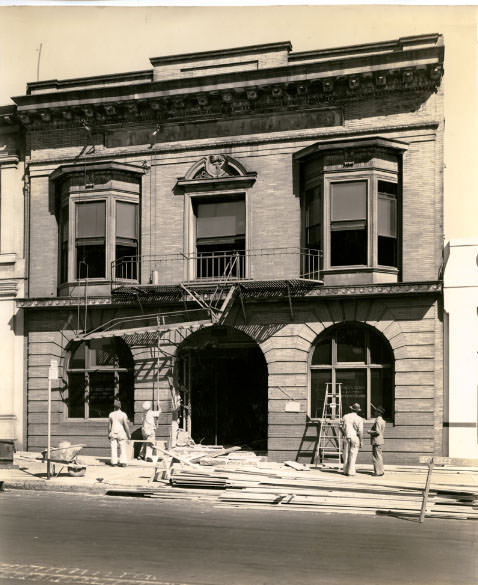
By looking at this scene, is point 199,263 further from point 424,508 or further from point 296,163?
point 424,508

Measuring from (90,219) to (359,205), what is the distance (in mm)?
8272

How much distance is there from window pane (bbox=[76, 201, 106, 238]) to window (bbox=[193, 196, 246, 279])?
292cm

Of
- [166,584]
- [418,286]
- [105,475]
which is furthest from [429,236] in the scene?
[166,584]

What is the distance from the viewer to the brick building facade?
2020cm

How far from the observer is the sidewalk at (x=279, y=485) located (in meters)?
14.5

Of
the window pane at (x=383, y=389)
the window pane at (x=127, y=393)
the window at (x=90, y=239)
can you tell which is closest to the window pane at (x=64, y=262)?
the window at (x=90, y=239)

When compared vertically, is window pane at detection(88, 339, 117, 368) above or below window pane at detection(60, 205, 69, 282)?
below

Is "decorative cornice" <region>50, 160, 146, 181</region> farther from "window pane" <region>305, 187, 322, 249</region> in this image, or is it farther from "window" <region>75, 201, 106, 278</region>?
"window pane" <region>305, 187, 322, 249</region>

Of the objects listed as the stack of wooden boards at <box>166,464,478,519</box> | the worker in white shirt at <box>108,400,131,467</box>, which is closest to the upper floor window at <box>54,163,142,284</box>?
the worker in white shirt at <box>108,400,131,467</box>

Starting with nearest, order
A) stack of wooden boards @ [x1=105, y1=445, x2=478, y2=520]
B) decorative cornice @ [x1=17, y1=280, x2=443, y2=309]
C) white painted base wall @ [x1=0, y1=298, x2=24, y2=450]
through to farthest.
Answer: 1. stack of wooden boards @ [x1=105, y1=445, x2=478, y2=520]
2. decorative cornice @ [x1=17, y1=280, x2=443, y2=309]
3. white painted base wall @ [x1=0, y1=298, x2=24, y2=450]

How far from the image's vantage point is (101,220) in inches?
890

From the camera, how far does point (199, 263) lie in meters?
22.4

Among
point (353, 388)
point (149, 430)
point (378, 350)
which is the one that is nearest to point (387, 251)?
point (378, 350)

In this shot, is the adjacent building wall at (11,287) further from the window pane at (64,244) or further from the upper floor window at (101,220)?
the upper floor window at (101,220)
